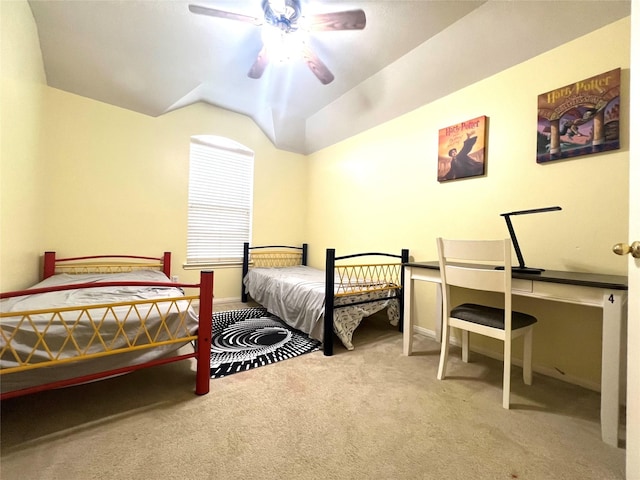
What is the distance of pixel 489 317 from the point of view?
1.54 metres

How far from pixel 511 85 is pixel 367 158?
1498 mm

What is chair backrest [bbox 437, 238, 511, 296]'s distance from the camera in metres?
1.41

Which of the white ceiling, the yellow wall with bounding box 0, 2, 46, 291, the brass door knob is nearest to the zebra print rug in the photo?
the yellow wall with bounding box 0, 2, 46, 291

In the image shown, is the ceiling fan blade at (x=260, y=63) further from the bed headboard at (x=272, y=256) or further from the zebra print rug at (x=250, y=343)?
the zebra print rug at (x=250, y=343)

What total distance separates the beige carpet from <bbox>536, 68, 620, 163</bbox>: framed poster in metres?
1.54

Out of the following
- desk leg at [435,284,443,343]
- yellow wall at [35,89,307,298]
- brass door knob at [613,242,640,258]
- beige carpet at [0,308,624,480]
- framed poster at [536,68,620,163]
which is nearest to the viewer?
brass door knob at [613,242,640,258]

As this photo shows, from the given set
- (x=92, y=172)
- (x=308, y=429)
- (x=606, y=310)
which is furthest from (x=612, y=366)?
(x=92, y=172)

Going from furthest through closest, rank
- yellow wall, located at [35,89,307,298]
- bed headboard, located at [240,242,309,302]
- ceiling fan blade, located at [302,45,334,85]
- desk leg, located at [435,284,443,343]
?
bed headboard, located at [240,242,309,302] < yellow wall, located at [35,89,307,298] < desk leg, located at [435,284,443,343] < ceiling fan blade, located at [302,45,334,85]

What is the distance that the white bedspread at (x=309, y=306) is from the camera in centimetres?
213

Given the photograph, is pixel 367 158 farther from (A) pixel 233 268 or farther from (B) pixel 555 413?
(B) pixel 555 413

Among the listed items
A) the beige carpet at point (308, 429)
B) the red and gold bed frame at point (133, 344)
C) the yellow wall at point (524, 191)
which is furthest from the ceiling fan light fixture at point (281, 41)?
the beige carpet at point (308, 429)

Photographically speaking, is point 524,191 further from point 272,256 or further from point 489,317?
point 272,256

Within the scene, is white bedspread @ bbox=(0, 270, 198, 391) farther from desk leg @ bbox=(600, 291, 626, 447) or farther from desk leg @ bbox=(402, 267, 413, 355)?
desk leg @ bbox=(600, 291, 626, 447)

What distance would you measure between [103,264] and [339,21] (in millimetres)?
3172
